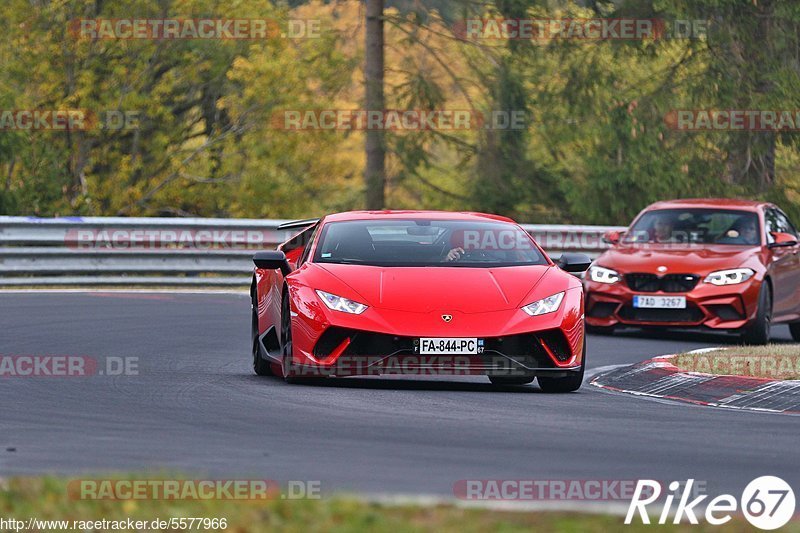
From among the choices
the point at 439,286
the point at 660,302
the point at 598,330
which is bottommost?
the point at 598,330

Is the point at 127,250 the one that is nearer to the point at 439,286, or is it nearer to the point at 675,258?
the point at 675,258

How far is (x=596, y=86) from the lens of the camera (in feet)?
134

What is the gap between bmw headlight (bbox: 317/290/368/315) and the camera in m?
11.3

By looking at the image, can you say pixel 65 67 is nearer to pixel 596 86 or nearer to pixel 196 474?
pixel 596 86

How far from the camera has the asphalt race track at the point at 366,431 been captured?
7.57 metres

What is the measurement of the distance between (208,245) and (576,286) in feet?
45.5

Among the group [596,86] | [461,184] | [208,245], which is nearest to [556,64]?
[596,86]

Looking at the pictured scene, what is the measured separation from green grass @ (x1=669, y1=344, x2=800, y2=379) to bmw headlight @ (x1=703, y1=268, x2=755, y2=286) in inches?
105

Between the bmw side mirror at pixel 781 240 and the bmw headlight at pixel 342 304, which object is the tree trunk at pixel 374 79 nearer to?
the bmw side mirror at pixel 781 240

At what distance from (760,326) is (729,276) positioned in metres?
0.62

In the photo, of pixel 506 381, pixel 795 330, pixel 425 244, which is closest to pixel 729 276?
pixel 795 330

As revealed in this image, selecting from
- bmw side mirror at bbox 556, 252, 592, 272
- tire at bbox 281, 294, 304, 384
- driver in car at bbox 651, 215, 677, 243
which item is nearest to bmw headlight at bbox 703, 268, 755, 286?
driver in car at bbox 651, 215, 677, 243

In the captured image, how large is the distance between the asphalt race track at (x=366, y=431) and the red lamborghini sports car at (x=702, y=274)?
5.11 m

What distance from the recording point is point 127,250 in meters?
24.5
